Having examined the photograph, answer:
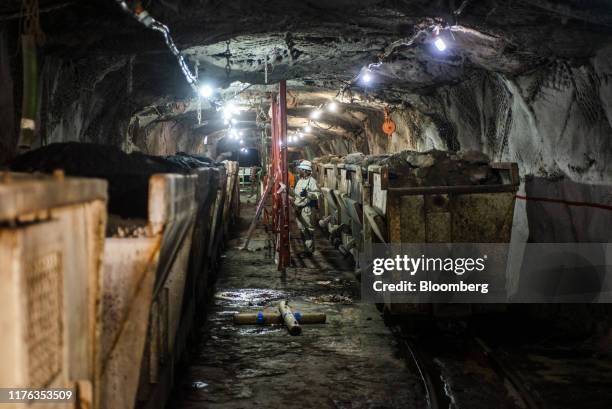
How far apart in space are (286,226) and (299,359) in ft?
15.6

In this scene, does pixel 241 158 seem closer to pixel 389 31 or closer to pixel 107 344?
pixel 389 31

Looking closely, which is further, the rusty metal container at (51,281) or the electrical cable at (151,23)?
the electrical cable at (151,23)

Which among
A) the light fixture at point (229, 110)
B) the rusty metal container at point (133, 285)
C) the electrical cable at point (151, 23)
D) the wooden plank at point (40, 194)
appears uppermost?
the light fixture at point (229, 110)

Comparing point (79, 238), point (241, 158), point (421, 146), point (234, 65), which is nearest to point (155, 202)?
point (79, 238)

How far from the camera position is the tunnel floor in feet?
16.0

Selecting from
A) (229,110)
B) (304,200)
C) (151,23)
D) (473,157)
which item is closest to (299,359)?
(473,157)

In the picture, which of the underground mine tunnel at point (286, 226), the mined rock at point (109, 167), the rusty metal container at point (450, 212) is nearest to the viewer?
the underground mine tunnel at point (286, 226)

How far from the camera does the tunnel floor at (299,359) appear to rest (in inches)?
192

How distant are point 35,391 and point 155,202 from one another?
119 cm

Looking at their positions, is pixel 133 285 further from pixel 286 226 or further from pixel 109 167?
pixel 286 226

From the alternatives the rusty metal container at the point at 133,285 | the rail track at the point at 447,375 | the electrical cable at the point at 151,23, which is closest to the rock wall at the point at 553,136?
the rail track at the point at 447,375

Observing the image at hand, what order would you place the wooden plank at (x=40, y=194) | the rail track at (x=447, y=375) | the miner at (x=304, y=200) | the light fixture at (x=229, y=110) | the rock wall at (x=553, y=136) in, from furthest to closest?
the light fixture at (x=229, y=110) → the miner at (x=304, y=200) → the rock wall at (x=553, y=136) → the rail track at (x=447, y=375) → the wooden plank at (x=40, y=194)

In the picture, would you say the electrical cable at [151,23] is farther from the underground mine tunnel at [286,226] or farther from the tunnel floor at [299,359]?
the tunnel floor at [299,359]

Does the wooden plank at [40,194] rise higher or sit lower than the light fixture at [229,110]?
lower
